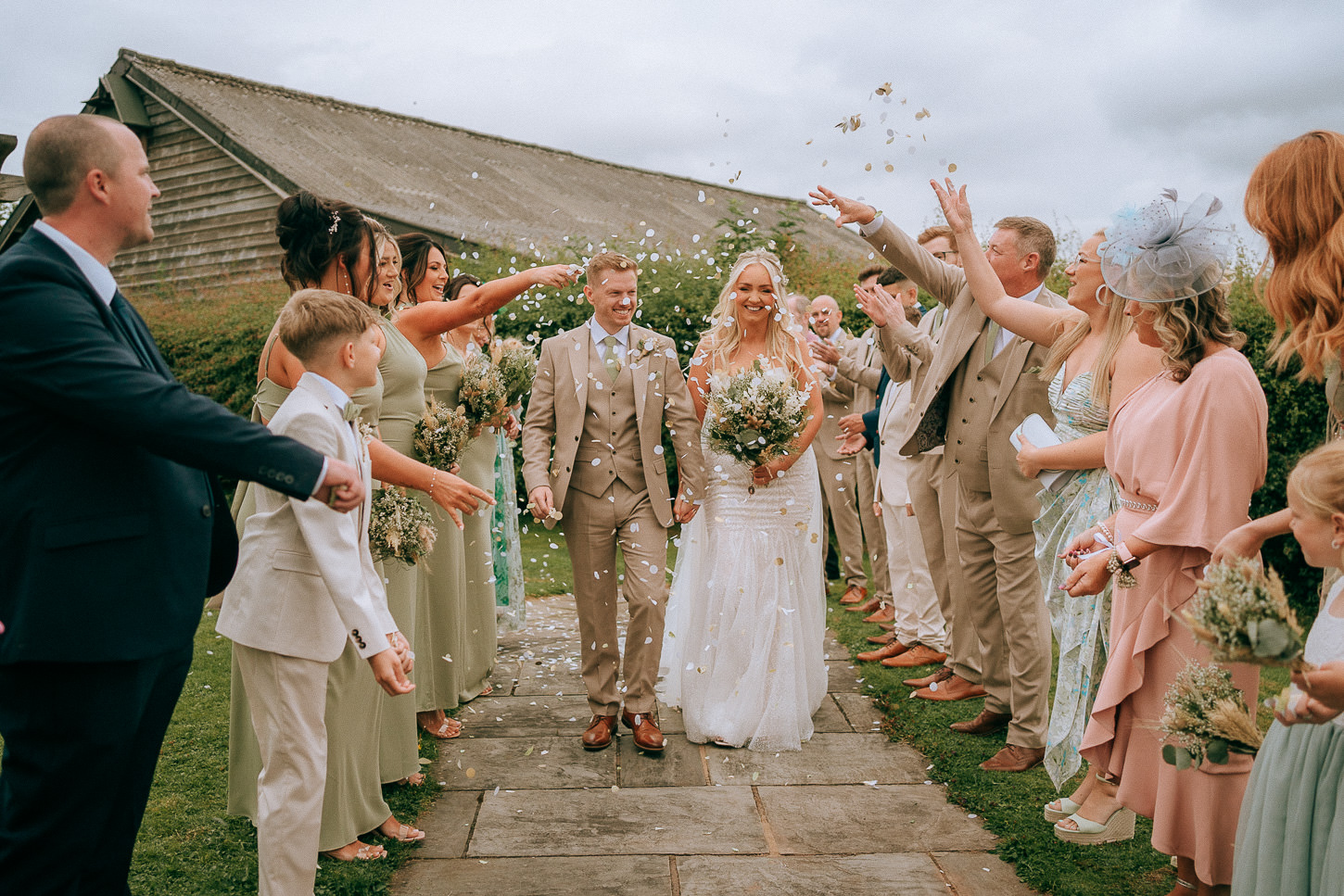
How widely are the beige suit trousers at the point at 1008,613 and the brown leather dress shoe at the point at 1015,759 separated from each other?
3 centimetres

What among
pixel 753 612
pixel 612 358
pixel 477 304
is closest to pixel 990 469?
pixel 753 612

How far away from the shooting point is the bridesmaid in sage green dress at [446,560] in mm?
4816

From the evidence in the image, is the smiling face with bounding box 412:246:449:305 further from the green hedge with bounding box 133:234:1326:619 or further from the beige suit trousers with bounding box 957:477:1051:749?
the beige suit trousers with bounding box 957:477:1051:749

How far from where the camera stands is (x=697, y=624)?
5.38 meters


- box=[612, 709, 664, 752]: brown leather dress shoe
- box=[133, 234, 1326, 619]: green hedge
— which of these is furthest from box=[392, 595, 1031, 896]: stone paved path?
box=[133, 234, 1326, 619]: green hedge

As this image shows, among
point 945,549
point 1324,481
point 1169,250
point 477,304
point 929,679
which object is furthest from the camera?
point 929,679

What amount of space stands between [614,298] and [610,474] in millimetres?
954

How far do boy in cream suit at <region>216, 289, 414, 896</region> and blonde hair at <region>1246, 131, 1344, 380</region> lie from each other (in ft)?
9.00

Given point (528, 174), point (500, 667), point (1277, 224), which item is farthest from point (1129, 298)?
point (528, 174)

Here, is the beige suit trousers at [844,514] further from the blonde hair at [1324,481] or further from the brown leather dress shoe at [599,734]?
the blonde hair at [1324,481]

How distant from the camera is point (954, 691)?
569 centimetres

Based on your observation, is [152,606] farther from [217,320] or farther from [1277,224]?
[217,320]

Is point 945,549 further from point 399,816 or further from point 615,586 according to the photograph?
point 399,816

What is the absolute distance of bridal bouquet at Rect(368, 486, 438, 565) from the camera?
3.72 meters
